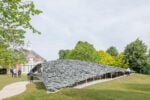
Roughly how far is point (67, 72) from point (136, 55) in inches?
1629

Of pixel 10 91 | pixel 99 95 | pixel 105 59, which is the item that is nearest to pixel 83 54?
pixel 105 59

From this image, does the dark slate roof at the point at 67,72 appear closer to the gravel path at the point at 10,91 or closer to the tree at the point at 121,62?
the gravel path at the point at 10,91

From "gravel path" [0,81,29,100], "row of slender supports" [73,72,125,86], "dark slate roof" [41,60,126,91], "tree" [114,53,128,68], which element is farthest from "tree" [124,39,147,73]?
"gravel path" [0,81,29,100]

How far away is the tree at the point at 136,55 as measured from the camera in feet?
275

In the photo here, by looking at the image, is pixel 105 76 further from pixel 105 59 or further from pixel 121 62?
pixel 105 59

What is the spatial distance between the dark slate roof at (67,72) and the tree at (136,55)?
31.8 m

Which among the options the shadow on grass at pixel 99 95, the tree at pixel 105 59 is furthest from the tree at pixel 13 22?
the tree at pixel 105 59

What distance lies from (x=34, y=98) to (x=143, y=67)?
2585 inches

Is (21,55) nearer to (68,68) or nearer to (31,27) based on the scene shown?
(31,27)

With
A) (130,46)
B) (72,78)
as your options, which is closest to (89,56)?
(130,46)

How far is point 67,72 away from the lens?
4588cm

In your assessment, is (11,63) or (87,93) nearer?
(11,63)

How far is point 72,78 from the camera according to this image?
44.0 m

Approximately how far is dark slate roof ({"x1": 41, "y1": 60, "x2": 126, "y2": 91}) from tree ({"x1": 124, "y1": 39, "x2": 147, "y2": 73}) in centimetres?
3178
